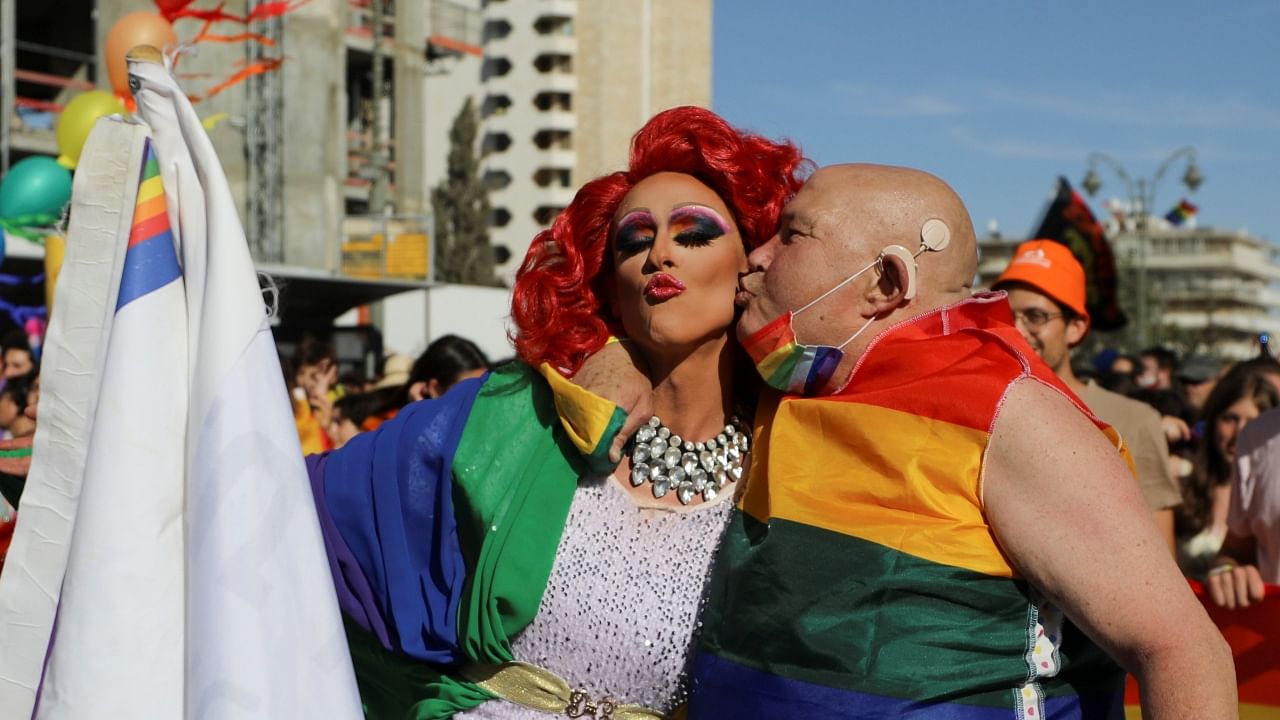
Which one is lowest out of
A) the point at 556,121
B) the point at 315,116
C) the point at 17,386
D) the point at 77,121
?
the point at 17,386

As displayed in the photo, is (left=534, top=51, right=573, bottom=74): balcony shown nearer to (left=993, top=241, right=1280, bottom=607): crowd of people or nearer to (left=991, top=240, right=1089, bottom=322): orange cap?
(left=993, top=241, right=1280, bottom=607): crowd of people

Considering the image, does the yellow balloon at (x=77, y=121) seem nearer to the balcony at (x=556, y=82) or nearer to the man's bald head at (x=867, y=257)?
the man's bald head at (x=867, y=257)

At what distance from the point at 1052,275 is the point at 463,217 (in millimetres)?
54834

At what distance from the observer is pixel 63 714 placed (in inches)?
81.4

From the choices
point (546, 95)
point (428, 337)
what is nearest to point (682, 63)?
point (546, 95)

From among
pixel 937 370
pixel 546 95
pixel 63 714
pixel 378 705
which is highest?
pixel 546 95

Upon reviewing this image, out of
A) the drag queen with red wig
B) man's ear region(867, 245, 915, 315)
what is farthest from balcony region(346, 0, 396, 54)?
man's ear region(867, 245, 915, 315)

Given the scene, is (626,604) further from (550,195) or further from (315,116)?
(550,195)

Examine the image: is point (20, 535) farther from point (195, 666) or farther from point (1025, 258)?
point (1025, 258)

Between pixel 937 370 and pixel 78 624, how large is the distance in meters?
1.34

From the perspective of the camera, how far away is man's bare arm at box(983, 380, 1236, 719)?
6.86ft

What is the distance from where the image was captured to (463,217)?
195ft

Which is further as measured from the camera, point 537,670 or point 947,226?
point 537,670

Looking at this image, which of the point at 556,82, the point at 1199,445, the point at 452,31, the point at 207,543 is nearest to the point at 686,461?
the point at 207,543
